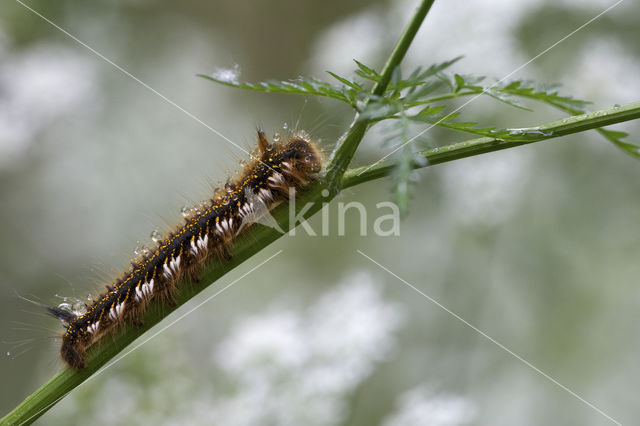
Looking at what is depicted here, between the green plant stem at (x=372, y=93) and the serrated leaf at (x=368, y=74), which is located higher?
the serrated leaf at (x=368, y=74)

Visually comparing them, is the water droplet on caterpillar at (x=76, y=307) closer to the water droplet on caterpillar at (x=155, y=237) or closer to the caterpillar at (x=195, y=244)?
the caterpillar at (x=195, y=244)

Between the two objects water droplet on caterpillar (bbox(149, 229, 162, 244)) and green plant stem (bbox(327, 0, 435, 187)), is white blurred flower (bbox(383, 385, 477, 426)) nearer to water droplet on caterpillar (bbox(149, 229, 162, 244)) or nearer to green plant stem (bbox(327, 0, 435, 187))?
water droplet on caterpillar (bbox(149, 229, 162, 244))

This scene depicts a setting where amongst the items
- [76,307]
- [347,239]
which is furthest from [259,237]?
[347,239]

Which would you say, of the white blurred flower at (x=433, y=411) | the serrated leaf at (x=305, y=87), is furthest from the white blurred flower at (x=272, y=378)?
the serrated leaf at (x=305, y=87)

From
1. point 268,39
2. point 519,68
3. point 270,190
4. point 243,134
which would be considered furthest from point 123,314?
point 268,39

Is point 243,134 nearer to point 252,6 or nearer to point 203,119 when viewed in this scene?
point 203,119

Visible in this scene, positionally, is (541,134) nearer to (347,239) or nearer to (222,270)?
(222,270)

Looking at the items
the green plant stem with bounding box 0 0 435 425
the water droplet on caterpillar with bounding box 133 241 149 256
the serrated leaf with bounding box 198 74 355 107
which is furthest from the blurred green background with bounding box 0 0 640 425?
the serrated leaf with bounding box 198 74 355 107
